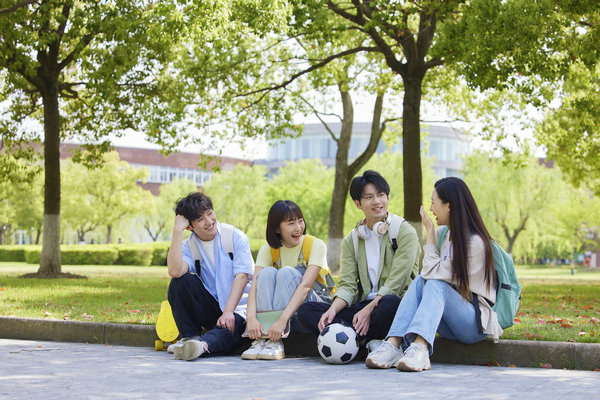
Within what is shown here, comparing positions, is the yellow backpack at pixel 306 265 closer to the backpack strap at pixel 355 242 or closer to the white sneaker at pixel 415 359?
the backpack strap at pixel 355 242

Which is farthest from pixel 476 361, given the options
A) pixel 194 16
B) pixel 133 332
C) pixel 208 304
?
pixel 194 16

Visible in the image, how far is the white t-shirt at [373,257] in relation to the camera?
6.05 metres

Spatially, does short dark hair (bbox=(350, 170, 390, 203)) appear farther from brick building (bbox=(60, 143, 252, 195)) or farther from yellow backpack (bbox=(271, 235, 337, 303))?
brick building (bbox=(60, 143, 252, 195))

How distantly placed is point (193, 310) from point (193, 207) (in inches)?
34.5

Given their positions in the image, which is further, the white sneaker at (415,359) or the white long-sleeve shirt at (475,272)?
the white long-sleeve shirt at (475,272)

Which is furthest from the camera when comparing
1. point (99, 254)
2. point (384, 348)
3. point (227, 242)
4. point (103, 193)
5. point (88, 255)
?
point (103, 193)

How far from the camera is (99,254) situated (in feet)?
A: 119

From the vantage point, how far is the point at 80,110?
66.3 ft

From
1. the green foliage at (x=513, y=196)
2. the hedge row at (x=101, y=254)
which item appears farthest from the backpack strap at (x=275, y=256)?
the green foliage at (x=513, y=196)

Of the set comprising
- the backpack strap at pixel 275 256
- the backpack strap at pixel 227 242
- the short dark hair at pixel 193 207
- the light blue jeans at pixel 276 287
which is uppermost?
the short dark hair at pixel 193 207

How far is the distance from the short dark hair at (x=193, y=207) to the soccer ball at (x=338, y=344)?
1506 mm

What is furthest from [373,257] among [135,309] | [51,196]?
[51,196]

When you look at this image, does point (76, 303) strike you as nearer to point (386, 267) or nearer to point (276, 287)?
point (276, 287)

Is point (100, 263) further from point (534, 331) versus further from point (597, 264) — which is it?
point (597, 264)
